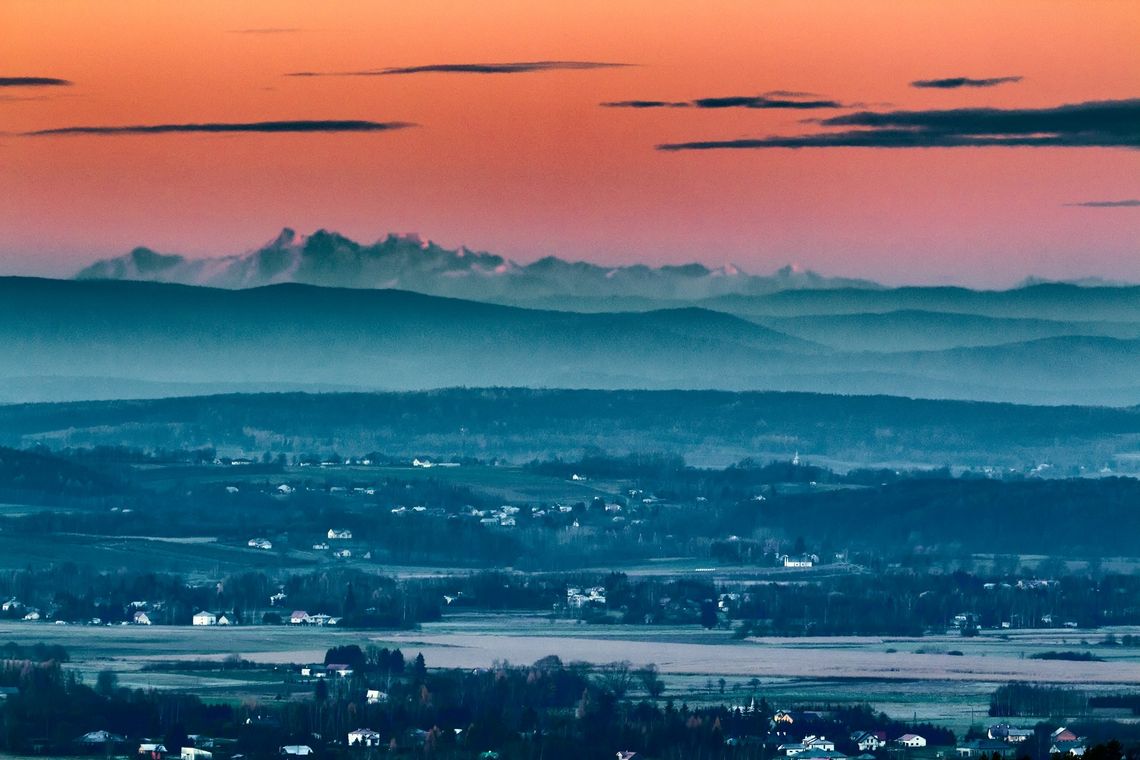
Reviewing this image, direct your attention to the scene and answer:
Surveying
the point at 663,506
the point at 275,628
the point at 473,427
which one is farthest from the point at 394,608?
the point at 473,427

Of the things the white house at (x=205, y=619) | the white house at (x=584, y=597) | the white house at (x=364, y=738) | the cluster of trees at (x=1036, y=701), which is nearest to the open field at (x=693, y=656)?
the cluster of trees at (x=1036, y=701)

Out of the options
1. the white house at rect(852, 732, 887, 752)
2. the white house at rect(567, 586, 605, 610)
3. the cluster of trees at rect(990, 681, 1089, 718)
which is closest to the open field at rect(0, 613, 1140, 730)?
the cluster of trees at rect(990, 681, 1089, 718)

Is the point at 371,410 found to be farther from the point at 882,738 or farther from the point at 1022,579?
the point at 882,738

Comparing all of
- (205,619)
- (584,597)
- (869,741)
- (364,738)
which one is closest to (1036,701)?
(869,741)

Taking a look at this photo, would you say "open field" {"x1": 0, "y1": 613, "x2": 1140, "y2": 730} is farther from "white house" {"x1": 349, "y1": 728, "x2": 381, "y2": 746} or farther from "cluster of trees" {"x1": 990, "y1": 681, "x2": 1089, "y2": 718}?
"white house" {"x1": 349, "y1": 728, "x2": 381, "y2": 746}

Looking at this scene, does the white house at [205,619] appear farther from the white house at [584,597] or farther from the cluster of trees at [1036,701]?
the cluster of trees at [1036,701]
